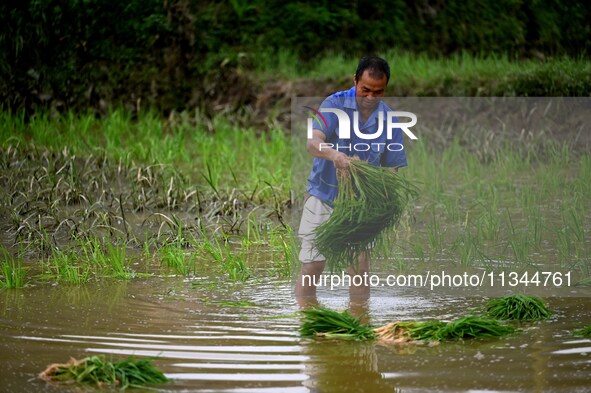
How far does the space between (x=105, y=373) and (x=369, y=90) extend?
1.85 meters

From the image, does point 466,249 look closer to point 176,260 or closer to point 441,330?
point 176,260

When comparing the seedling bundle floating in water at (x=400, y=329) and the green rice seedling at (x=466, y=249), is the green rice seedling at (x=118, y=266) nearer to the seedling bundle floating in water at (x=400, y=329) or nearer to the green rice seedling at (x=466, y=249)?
the seedling bundle floating in water at (x=400, y=329)

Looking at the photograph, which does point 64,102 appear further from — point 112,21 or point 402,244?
point 402,244

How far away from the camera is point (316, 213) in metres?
5.23

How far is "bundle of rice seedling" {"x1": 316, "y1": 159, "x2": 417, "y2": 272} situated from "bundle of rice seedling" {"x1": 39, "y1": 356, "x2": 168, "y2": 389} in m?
1.41

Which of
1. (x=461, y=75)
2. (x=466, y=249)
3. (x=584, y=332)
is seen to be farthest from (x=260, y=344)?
(x=461, y=75)

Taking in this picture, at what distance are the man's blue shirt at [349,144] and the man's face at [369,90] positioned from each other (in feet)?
0.10

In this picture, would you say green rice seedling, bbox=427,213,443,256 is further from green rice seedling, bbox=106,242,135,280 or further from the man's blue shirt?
green rice seedling, bbox=106,242,135,280

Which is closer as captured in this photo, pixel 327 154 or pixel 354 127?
pixel 327 154

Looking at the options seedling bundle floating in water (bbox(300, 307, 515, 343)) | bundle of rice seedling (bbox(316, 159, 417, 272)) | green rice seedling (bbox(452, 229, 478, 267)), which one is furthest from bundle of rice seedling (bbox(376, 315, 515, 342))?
green rice seedling (bbox(452, 229, 478, 267))

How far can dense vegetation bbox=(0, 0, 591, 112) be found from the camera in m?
11.5

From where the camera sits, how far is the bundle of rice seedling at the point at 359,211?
16.4ft

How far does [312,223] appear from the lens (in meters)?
5.21

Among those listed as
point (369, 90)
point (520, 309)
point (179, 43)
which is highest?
point (179, 43)
